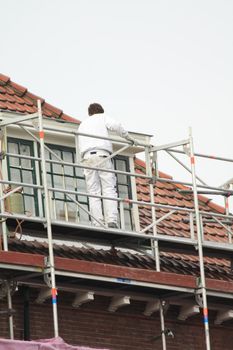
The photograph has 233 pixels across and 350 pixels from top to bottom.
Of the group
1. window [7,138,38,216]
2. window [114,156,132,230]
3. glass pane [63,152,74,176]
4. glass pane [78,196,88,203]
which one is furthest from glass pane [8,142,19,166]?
window [114,156,132,230]

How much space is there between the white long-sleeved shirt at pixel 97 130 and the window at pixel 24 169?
857mm

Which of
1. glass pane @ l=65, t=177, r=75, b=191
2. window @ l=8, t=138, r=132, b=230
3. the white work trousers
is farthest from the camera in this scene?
glass pane @ l=65, t=177, r=75, b=191

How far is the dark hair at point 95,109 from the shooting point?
2880 centimetres

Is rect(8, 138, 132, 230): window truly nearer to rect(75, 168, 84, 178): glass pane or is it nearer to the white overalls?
rect(75, 168, 84, 178): glass pane

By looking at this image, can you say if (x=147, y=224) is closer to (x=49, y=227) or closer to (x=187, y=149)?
(x=187, y=149)

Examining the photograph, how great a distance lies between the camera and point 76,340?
90.4 feet

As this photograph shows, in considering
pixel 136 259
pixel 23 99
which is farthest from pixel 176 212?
pixel 23 99

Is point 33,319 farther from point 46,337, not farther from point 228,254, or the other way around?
point 228,254

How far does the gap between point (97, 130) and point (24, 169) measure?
4.14 ft

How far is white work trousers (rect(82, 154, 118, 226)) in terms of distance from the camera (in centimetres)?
2838

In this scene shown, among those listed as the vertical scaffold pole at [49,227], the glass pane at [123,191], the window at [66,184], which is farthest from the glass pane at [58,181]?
the vertical scaffold pole at [49,227]

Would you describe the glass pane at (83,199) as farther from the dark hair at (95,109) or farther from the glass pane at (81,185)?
the dark hair at (95,109)

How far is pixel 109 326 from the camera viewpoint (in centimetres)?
2825

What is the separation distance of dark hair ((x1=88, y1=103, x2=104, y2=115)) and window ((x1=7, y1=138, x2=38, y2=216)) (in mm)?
1046
